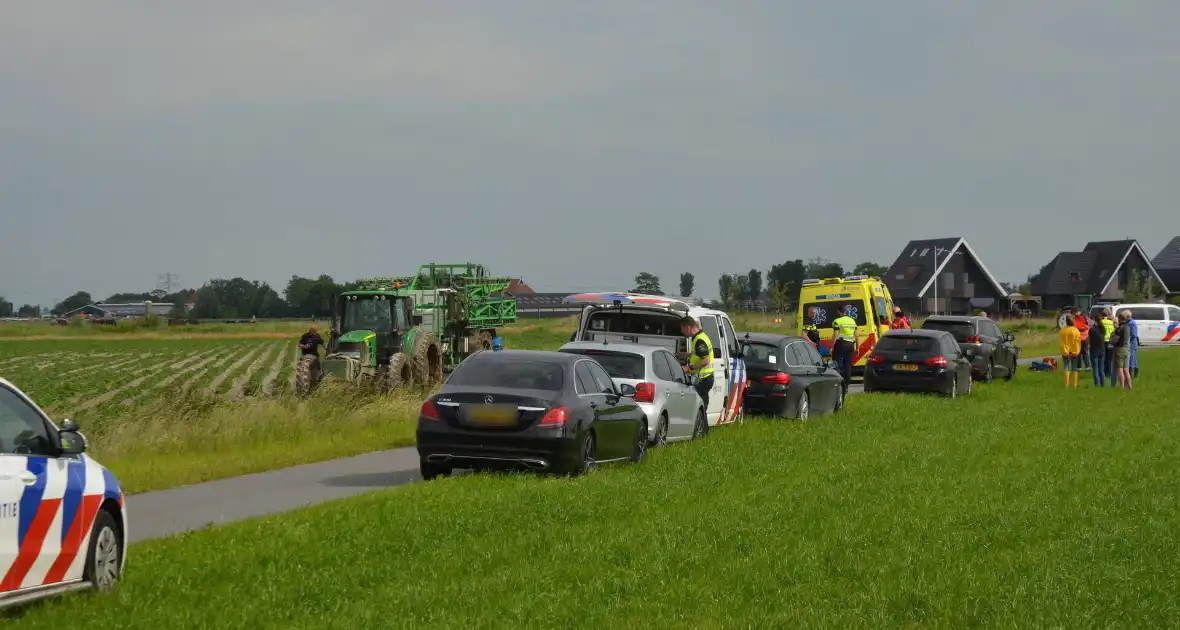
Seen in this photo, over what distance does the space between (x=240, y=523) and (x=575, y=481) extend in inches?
139

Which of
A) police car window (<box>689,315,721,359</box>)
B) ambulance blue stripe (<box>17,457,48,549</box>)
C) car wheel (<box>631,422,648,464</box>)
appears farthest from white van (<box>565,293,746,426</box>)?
ambulance blue stripe (<box>17,457,48,549</box>)

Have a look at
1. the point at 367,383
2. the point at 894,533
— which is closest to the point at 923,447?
the point at 894,533

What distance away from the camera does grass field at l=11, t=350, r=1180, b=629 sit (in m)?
7.99

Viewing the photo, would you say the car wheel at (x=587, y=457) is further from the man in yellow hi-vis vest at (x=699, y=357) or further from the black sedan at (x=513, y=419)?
the man in yellow hi-vis vest at (x=699, y=357)

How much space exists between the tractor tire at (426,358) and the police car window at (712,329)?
33.5 ft

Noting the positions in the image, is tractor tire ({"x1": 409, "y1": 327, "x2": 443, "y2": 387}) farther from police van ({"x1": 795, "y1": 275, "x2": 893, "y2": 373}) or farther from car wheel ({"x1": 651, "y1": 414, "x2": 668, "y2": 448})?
car wheel ({"x1": 651, "y1": 414, "x2": 668, "y2": 448})

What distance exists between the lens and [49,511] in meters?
7.82

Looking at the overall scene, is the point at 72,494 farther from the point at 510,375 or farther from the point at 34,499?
the point at 510,375

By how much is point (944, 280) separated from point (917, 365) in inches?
3109

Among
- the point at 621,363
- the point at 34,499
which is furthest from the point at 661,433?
the point at 34,499

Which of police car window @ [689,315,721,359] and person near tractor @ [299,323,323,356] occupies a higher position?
police car window @ [689,315,721,359]

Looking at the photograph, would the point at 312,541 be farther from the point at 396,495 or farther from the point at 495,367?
the point at 495,367

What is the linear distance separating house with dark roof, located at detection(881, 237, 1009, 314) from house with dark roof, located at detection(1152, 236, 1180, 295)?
2639 cm

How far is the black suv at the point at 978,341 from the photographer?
3528cm
